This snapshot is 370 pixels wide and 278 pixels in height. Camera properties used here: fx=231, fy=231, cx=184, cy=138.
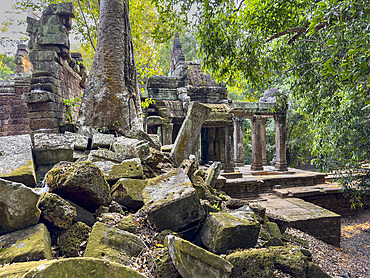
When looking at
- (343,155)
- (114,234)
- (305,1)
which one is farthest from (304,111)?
(114,234)

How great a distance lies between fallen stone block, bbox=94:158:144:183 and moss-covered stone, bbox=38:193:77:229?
86 centimetres

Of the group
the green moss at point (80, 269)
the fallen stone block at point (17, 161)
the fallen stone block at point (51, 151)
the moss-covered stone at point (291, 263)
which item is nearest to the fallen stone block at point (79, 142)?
the fallen stone block at point (51, 151)

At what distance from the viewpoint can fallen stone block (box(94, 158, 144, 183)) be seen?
290cm

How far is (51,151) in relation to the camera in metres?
3.18

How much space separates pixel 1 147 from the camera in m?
2.88

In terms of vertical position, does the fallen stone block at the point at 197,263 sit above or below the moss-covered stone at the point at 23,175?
below

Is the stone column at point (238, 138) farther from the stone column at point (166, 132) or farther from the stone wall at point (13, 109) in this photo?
the stone wall at point (13, 109)

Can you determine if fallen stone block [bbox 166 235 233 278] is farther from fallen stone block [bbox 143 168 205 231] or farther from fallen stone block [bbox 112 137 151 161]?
fallen stone block [bbox 112 137 151 161]

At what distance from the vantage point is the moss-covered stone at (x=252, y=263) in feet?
6.62

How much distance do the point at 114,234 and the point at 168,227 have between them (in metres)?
0.56

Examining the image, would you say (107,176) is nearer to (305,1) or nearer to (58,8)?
(305,1)

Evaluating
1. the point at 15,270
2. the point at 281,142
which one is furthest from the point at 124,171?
the point at 281,142

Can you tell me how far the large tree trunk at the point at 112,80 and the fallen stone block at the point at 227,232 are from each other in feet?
11.1

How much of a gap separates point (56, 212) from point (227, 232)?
4.99 ft
